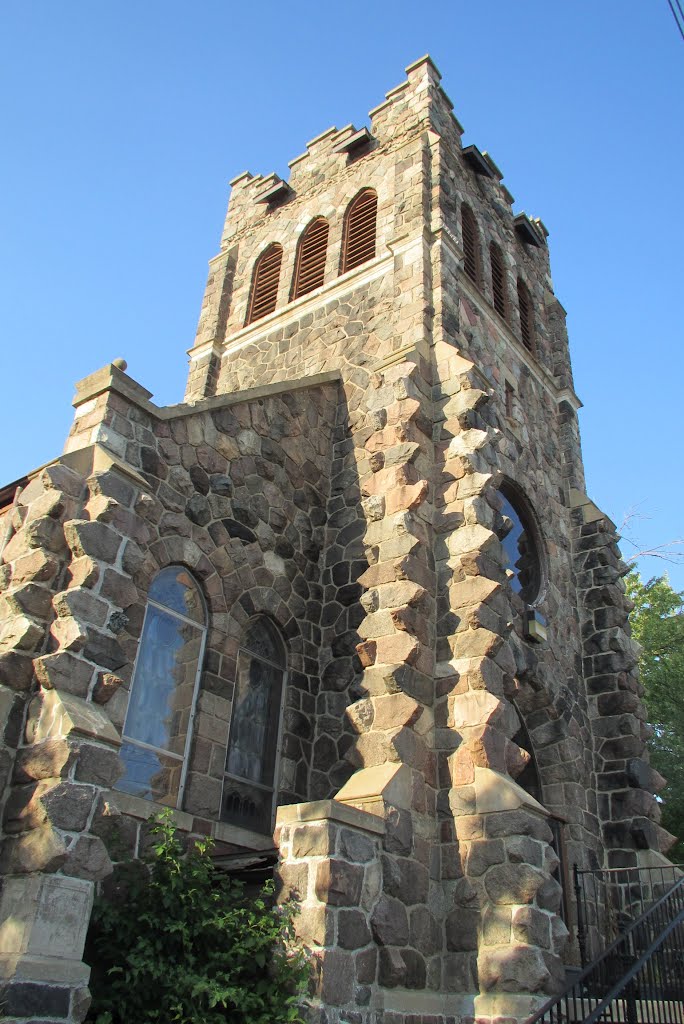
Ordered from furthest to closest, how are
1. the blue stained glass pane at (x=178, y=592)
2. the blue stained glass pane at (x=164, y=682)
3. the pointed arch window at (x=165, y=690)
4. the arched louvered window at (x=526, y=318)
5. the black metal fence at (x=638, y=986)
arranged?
1. the arched louvered window at (x=526, y=318)
2. the blue stained glass pane at (x=178, y=592)
3. the blue stained glass pane at (x=164, y=682)
4. the pointed arch window at (x=165, y=690)
5. the black metal fence at (x=638, y=986)

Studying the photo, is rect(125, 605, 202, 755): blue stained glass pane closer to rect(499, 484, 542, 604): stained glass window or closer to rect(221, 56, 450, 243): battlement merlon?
rect(499, 484, 542, 604): stained glass window

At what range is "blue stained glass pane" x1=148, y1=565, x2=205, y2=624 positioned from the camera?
8.58 metres

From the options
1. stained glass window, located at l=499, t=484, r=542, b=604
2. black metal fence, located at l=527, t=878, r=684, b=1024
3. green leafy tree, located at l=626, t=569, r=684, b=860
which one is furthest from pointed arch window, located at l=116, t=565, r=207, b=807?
green leafy tree, located at l=626, t=569, r=684, b=860

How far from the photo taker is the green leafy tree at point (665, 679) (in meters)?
17.7

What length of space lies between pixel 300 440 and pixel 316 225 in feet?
22.5

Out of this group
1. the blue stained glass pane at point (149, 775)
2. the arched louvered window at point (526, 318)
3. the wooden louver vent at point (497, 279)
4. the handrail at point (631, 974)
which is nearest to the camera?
the handrail at point (631, 974)

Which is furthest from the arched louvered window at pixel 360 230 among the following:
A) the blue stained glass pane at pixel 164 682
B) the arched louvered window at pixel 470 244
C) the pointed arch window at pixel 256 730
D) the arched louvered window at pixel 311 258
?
the blue stained glass pane at pixel 164 682

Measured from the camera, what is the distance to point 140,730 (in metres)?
7.93

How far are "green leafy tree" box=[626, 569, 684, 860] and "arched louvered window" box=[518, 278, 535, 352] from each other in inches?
310

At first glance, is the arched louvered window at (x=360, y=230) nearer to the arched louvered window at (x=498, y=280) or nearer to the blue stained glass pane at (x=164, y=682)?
the arched louvered window at (x=498, y=280)

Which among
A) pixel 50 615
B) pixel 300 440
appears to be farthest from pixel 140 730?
pixel 300 440

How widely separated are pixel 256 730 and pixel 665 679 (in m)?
13.8

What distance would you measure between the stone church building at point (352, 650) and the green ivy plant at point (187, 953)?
0.99 ft

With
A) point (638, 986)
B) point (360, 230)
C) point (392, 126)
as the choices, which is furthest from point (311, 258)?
point (638, 986)
